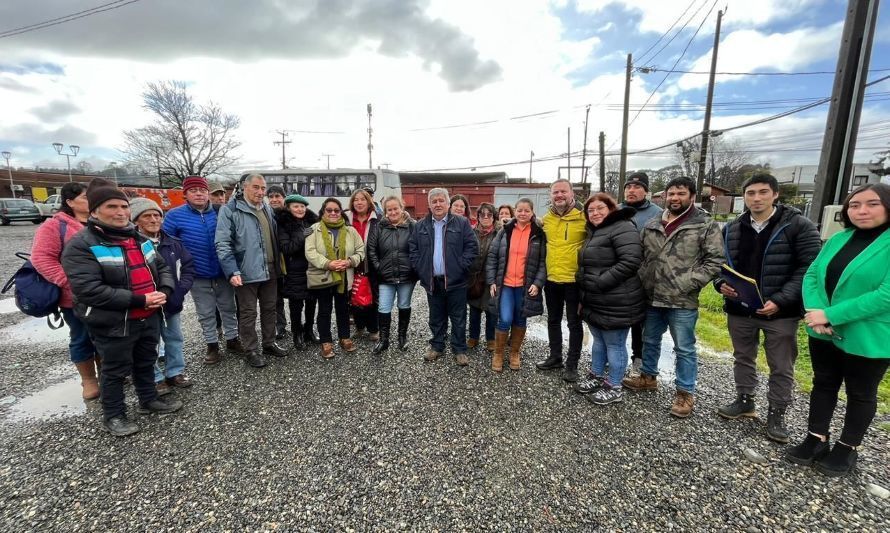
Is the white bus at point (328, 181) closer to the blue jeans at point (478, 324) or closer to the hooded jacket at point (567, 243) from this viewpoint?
the blue jeans at point (478, 324)

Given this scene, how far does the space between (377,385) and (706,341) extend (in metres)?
4.31

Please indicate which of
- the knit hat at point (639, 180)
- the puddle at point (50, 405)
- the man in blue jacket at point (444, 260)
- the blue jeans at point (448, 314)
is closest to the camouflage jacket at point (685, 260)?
the knit hat at point (639, 180)

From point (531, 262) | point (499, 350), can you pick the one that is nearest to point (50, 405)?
point (499, 350)

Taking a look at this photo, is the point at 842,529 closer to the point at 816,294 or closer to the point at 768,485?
the point at 768,485

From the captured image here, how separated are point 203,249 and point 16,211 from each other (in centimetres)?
2737

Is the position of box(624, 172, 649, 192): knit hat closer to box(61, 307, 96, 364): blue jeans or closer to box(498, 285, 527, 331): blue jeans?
box(498, 285, 527, 331): blue jeans

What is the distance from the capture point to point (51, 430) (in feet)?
9.04

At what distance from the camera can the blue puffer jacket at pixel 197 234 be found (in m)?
3.56

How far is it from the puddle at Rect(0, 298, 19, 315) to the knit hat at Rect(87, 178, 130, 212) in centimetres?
538

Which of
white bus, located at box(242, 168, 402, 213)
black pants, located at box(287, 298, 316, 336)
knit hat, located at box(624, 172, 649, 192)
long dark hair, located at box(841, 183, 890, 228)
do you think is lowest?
black pants, located at box(287, 298, 316, 336)

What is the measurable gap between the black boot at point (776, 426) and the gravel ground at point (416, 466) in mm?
75

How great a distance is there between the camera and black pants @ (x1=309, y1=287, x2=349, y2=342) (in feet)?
13.2

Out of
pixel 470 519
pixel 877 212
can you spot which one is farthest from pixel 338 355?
pixel 877 212

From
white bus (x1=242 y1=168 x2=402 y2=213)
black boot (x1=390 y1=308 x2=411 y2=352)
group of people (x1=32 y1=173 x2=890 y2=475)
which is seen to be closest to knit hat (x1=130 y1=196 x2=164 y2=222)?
group of people (x1=32 y1=173 x2=890 y2=475)
